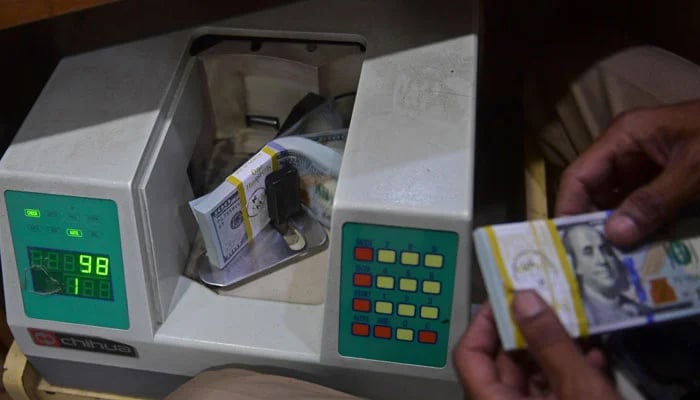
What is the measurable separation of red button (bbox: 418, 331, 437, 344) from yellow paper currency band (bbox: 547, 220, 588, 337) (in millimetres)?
158

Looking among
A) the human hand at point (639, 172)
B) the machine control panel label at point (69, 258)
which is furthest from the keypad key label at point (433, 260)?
the machine control panel label at point (69, 258)

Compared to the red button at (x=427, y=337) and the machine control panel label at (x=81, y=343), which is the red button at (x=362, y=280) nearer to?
the red button at (x=427, y=337)

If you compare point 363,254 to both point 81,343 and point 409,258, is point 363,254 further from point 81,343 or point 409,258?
point 81,343

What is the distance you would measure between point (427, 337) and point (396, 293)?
50mm

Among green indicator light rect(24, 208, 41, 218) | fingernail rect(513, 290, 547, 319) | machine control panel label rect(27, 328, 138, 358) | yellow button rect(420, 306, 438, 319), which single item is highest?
fingernail rect(513, 290, 547, 319)

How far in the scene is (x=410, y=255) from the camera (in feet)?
2.08

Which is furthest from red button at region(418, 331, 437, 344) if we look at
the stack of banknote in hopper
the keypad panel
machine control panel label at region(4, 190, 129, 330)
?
machine control panel label at region(4, 190, 129, 330)

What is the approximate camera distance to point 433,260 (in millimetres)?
635

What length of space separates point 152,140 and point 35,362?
10.6 inches

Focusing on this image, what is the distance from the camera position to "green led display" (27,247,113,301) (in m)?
0.69

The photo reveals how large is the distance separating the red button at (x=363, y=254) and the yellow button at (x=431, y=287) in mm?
54

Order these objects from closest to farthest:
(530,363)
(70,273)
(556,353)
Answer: (556,353), (530,363), (70,273)

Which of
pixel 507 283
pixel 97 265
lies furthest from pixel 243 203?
pixel 507 283

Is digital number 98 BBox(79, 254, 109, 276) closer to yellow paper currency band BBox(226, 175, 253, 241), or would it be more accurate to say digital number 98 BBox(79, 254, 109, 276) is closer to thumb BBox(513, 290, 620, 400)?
yellow paper currency band BBox(226, 175, 253, 241)
